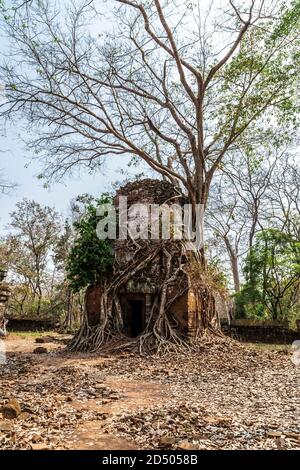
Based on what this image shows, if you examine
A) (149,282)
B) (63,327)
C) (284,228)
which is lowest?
(63,327)

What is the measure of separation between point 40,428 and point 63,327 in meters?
13.8

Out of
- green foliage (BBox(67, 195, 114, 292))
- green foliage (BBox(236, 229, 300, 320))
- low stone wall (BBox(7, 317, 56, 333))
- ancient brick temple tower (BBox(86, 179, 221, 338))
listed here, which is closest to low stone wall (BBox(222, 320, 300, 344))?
green foliage (BBox(236, 229, 300, 320))

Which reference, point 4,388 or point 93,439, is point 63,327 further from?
point 93,439

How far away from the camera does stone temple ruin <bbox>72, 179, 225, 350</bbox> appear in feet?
31.5

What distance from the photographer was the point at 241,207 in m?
22.5

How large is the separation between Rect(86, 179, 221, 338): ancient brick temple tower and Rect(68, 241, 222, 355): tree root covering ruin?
0.08 feet

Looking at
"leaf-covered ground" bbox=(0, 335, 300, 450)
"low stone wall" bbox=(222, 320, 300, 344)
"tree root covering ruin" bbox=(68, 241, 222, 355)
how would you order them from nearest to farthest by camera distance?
"leaf-covered ground" bbox=(0, 335, 300, 450) < "tree root covering ruin" bbox=(68, 241, 222, 355) < "low stone wall" bbox=(222, 320, 300, 344)

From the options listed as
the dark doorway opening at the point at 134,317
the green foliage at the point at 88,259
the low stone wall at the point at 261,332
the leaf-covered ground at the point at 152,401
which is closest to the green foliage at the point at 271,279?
the low stone wall at the point at 261,332

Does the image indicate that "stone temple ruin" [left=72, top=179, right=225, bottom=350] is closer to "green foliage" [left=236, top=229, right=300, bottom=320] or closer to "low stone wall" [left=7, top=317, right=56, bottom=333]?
"green foliage" [left=236, top=229, right=300, bottom=320]

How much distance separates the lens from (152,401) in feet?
16.4

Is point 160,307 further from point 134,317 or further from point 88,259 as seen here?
point 88,259

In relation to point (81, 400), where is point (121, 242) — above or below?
above
